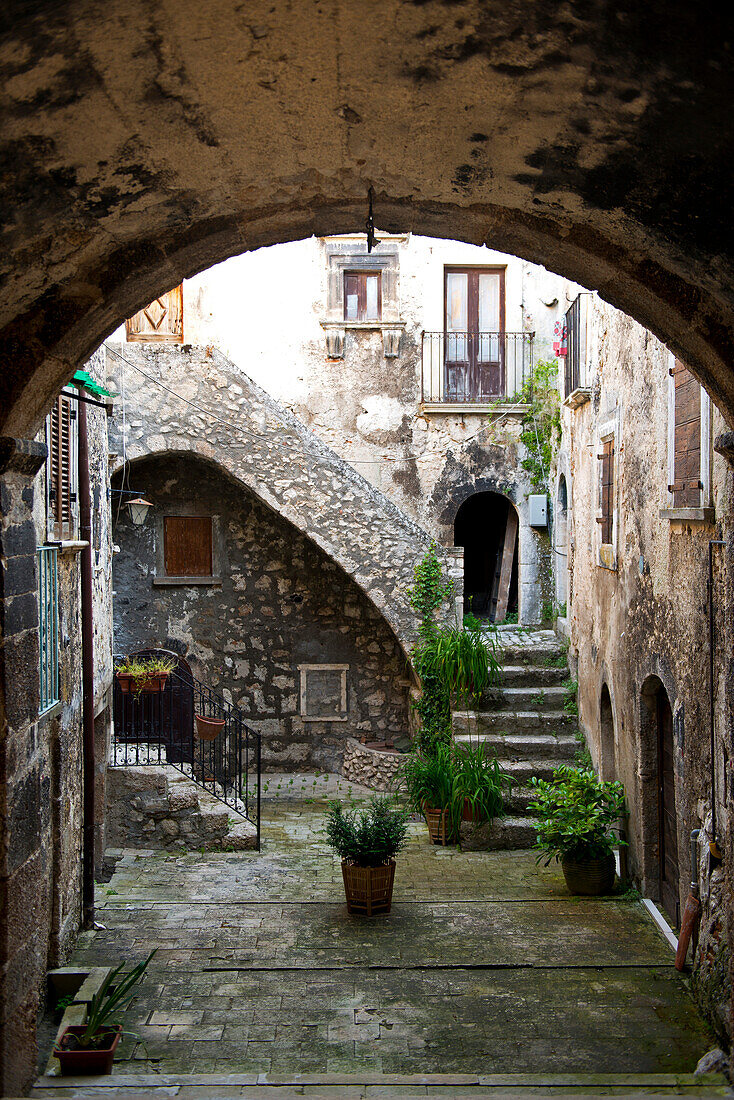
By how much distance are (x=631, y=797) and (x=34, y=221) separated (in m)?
6.49

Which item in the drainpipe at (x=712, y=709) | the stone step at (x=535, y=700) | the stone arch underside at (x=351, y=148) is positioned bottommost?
the stone step at (x=535, y=700)

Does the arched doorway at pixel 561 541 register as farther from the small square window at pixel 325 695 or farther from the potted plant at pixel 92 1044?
the potted plant at pixel 92 1044

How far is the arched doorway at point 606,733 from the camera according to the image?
28.3 feet

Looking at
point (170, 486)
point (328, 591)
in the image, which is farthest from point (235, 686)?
point (170, 486)

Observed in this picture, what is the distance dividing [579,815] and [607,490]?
9.75 feet

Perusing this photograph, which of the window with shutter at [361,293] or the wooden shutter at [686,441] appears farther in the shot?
the window with shutter at [361,293]

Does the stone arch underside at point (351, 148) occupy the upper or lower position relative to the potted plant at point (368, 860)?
upper

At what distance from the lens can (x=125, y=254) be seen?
3.61m

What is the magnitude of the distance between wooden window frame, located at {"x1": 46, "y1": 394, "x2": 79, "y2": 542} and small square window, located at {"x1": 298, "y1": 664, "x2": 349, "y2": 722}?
5.57m

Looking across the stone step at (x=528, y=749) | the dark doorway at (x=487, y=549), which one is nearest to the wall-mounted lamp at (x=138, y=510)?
the stone step at (x=528, y=749)

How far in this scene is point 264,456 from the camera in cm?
1062

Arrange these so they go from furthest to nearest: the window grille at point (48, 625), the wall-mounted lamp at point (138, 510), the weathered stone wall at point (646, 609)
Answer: the wall-mounted lamp at point (138, 510), the window grille at point (48, 625), the weathered stone wall at point (646, 609)

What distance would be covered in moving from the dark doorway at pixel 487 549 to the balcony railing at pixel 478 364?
1.67 meters

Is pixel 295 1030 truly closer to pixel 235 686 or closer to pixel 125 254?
pixel 125 254
